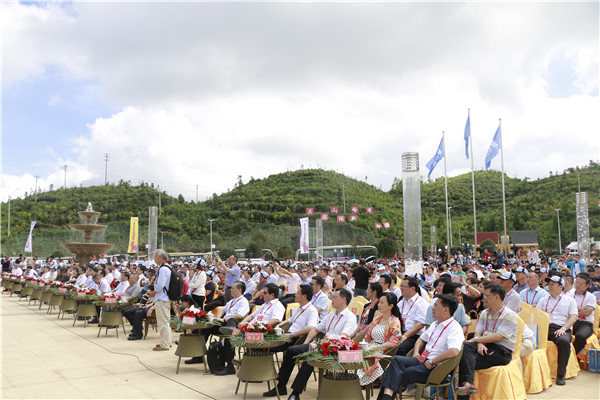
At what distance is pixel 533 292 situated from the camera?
7684 mm

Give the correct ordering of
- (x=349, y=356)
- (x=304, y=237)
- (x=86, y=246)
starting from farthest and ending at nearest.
Answer: (x=304, y=237) < (x=86, y=246) < (x=349, y=356)

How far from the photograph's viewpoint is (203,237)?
206ft

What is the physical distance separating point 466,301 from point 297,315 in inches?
100

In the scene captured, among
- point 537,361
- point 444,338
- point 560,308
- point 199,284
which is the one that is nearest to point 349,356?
point 444,338

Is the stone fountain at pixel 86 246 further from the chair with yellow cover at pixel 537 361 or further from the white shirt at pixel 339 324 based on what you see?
the chair with yellow cover at pixel 537 361

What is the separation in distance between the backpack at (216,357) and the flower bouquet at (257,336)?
1330 mm

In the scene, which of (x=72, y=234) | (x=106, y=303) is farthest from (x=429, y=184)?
(x=106, y=303)

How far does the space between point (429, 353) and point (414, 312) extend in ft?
3.94

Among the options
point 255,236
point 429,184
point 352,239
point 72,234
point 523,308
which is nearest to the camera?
point 523,308

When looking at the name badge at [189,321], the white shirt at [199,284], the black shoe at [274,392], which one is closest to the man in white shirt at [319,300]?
the black shoe at [274,392]

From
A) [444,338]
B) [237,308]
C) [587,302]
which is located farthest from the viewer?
[237,308]

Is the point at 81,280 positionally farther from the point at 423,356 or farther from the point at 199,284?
the point at 423,356

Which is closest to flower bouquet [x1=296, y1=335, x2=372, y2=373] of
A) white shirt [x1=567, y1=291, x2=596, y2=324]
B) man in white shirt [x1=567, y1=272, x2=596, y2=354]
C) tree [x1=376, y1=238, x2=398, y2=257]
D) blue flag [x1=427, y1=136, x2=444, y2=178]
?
man in white shirt [x1=567, y1=272, x2=596, y2=354]

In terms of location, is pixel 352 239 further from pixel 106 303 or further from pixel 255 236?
pixel 106 303
